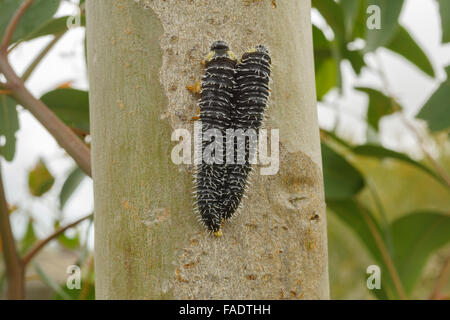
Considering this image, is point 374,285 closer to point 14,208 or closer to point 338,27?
point 338,27

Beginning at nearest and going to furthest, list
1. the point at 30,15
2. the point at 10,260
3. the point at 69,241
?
the point at 30,15
the point at 10,260
the point at 69,241

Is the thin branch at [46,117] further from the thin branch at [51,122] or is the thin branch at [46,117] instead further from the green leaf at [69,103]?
the green leaf at [69,103]

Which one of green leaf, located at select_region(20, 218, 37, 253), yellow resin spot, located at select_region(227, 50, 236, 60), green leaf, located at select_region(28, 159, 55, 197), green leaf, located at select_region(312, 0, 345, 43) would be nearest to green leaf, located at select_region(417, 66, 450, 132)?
green leaf, located at select_region(312, 0, 345, 43)

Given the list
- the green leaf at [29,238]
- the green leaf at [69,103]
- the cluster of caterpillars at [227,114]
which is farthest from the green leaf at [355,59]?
the green leaf at [29,238]

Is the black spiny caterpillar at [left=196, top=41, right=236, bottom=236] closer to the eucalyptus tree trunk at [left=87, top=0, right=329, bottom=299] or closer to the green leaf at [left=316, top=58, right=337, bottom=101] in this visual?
the eucalyptus tree trunk at [left=87, top=0, right=329, bottom=299]

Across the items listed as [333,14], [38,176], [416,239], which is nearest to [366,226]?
[416,239]

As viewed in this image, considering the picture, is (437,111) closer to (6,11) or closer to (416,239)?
(416,239)
